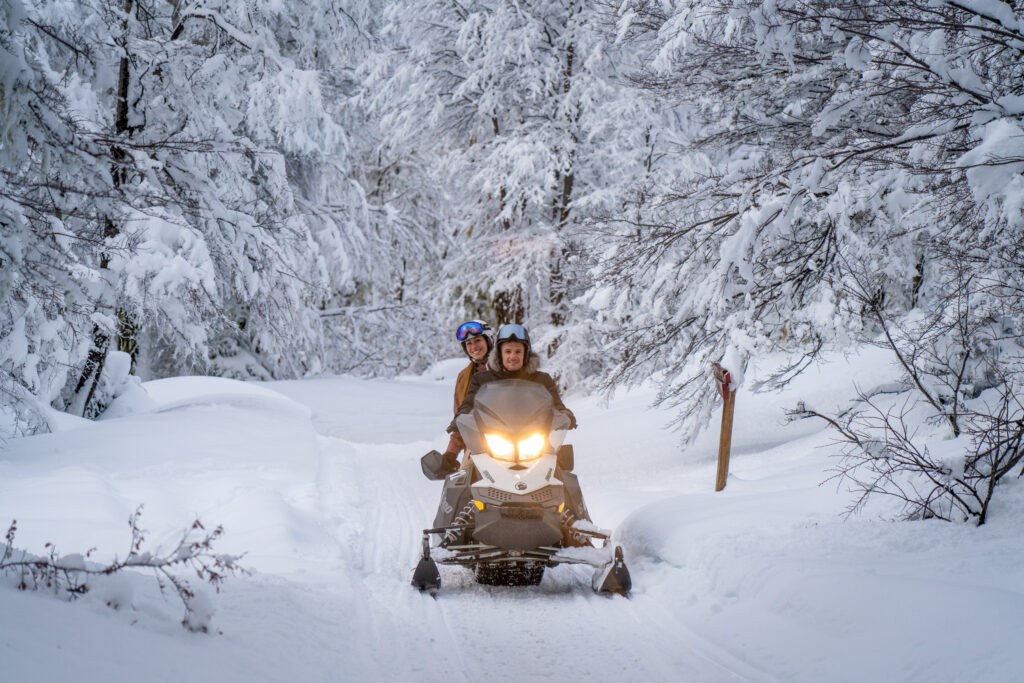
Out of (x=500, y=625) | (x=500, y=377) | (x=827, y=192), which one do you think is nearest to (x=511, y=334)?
(x=500, y=377)

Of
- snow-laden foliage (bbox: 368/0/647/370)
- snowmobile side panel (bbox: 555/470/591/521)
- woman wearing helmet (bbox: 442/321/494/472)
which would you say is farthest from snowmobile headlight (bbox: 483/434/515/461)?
snow-laden foliage (bbox: 368/0/647/370)

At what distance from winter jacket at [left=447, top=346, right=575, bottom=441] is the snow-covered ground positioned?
4.32ft

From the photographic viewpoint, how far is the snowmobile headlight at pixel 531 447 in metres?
5.39

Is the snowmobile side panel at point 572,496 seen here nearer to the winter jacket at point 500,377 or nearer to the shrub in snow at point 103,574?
the winter jacket at point 500,377

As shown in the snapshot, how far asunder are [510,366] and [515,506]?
4.03 ft

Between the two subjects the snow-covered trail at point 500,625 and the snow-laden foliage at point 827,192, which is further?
the snow-laden foliage at point 827,192

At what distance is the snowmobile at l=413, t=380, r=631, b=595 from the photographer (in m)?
5.23

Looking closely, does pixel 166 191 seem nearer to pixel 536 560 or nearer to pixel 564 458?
pixel 564 458

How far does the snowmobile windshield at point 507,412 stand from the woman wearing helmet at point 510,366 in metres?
0.20

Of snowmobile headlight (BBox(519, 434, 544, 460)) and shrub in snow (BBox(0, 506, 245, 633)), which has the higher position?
snowmobile headlight (BBox(519, 434, 544, 460))

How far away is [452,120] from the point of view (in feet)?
53.0

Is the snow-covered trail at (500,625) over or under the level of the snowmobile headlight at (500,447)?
under

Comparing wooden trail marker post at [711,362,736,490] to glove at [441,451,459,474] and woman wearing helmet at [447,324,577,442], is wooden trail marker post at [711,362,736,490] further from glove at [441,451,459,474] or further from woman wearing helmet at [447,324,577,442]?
glove at [441,451,459,474]

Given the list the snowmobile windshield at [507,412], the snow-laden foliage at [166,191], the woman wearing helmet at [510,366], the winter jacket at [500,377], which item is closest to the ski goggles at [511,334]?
the woman wearing helmet at [510,366]
